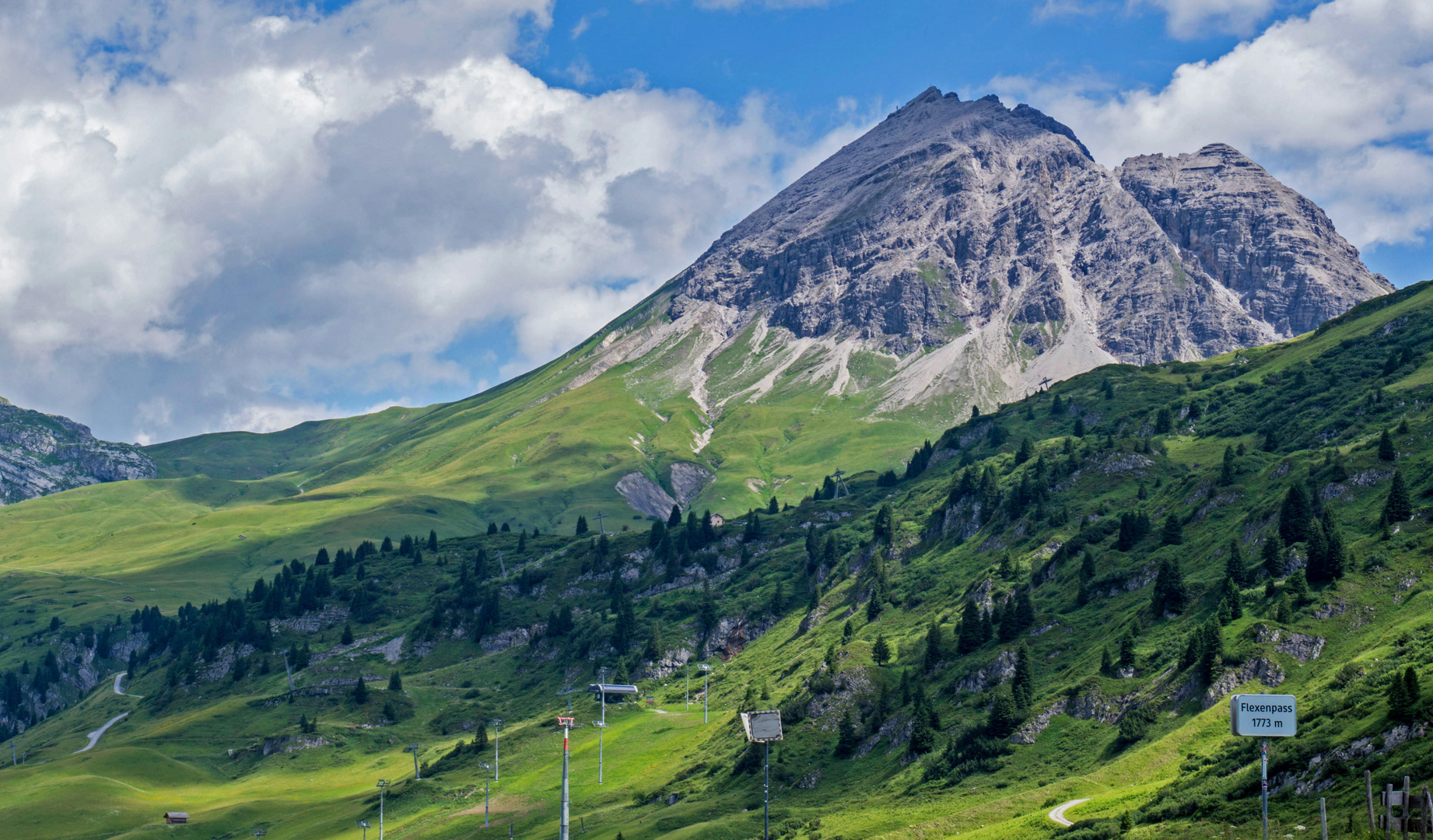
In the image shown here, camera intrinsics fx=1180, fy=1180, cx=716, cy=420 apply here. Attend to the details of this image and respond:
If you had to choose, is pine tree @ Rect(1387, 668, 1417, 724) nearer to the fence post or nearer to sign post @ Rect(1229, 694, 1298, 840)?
the fence post

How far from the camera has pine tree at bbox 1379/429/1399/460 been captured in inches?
6442

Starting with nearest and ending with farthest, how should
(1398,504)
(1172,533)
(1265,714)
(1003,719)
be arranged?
(1265,714) < (1398,504) < (1003,719) < (1172,533)

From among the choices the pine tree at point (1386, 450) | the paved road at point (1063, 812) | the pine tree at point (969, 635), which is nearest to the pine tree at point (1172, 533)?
the pine tree at point (1386, 450)

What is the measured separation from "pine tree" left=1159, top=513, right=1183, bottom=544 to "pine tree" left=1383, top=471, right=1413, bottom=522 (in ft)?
126

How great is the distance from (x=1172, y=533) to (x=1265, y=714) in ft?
411

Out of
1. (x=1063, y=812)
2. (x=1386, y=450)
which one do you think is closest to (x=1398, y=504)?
(x=1386, y=450)

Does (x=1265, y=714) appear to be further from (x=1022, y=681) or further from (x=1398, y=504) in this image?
(x=1398, y=504)

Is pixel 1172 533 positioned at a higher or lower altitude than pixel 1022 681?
higher

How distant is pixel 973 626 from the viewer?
603ft

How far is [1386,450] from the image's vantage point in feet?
538

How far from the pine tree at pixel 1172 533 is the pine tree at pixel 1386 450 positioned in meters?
30.0

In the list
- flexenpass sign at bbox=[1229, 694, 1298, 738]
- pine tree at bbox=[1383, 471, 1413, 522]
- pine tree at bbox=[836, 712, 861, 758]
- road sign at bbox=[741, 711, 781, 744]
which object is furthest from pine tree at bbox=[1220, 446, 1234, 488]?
flexenpass sign at bbox=[1229, 694, 1298, 738]

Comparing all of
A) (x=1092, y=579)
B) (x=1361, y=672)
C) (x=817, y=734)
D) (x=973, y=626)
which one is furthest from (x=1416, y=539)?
(x=817, y=734)

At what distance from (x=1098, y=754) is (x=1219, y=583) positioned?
36.4 metres
